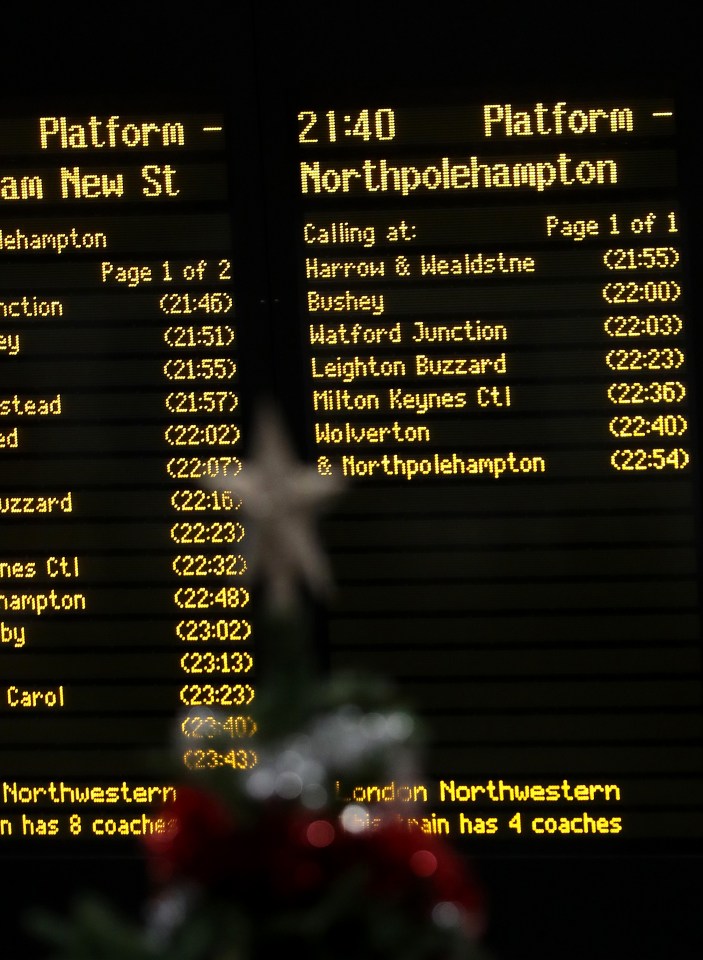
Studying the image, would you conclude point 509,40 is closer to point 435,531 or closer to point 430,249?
point 430,249

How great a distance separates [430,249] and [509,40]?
21.7 inches

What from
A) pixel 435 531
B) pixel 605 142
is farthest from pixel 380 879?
pixel 605 142

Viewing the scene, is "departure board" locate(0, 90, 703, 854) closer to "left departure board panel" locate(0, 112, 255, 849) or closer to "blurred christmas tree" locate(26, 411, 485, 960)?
"left departure board panel" locate(0, 112, 255, 849)

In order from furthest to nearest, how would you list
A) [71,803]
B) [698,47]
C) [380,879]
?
[71,803] → [698,47] → [380,879]

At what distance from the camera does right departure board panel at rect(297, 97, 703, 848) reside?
479cm

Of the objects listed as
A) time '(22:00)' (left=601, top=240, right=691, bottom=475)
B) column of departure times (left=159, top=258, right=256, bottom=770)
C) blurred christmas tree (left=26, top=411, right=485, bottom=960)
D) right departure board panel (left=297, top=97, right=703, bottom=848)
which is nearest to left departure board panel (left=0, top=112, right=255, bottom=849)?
column of departure times (left=159, top=258, right=256, bottom=770)

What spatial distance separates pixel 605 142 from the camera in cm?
477

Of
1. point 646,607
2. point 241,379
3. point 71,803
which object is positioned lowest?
point 71,803

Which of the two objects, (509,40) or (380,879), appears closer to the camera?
(380,879)

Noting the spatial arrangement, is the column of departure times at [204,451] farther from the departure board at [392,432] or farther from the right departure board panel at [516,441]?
the right departure board panel at [516,441]

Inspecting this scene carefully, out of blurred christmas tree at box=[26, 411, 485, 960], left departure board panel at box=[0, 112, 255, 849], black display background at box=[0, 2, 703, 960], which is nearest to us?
blurred christmas tree at box=[26, 411, 485, 960]

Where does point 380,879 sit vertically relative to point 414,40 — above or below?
below

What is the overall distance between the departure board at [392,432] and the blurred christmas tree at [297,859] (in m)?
2.19

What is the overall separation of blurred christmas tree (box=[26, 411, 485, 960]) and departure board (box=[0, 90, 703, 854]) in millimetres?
2189
